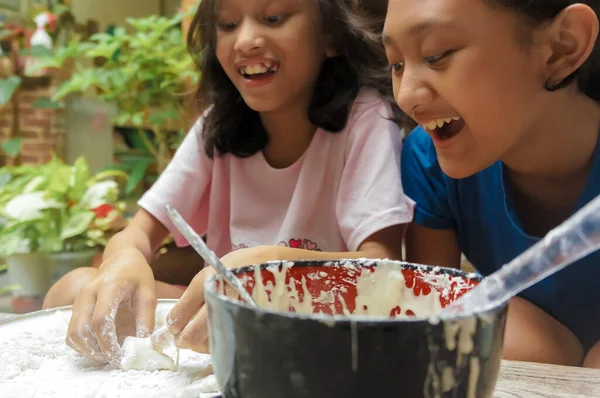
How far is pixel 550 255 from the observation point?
9.3 inches

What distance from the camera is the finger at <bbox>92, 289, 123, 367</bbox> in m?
0.45

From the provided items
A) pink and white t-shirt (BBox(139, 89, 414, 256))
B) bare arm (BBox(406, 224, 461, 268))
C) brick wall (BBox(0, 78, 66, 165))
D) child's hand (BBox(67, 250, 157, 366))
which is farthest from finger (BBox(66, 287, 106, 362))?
brick wall (BBox(0, 78, 66, 165))

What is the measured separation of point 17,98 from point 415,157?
239 cm

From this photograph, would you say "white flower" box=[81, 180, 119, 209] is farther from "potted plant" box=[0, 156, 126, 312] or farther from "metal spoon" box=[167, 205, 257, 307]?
"metal spoon" box=[167, 205, 257, 307]

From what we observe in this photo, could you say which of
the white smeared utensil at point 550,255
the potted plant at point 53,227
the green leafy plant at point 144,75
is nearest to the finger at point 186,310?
the white smeared utensil at point 550,255

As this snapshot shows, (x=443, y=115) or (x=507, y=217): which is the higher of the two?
(x=443, y=115)

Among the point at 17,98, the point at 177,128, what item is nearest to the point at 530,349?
the point at 177,128

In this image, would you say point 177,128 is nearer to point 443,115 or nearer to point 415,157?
point 415,157

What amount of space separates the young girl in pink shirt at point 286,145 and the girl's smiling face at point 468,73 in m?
0.21

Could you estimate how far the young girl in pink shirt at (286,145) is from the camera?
848 millimetres

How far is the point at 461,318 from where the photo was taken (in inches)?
9.4

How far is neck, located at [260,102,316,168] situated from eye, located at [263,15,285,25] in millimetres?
158

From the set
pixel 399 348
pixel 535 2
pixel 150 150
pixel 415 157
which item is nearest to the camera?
pixel 399 348

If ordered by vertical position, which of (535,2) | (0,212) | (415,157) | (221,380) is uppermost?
(535,2)
